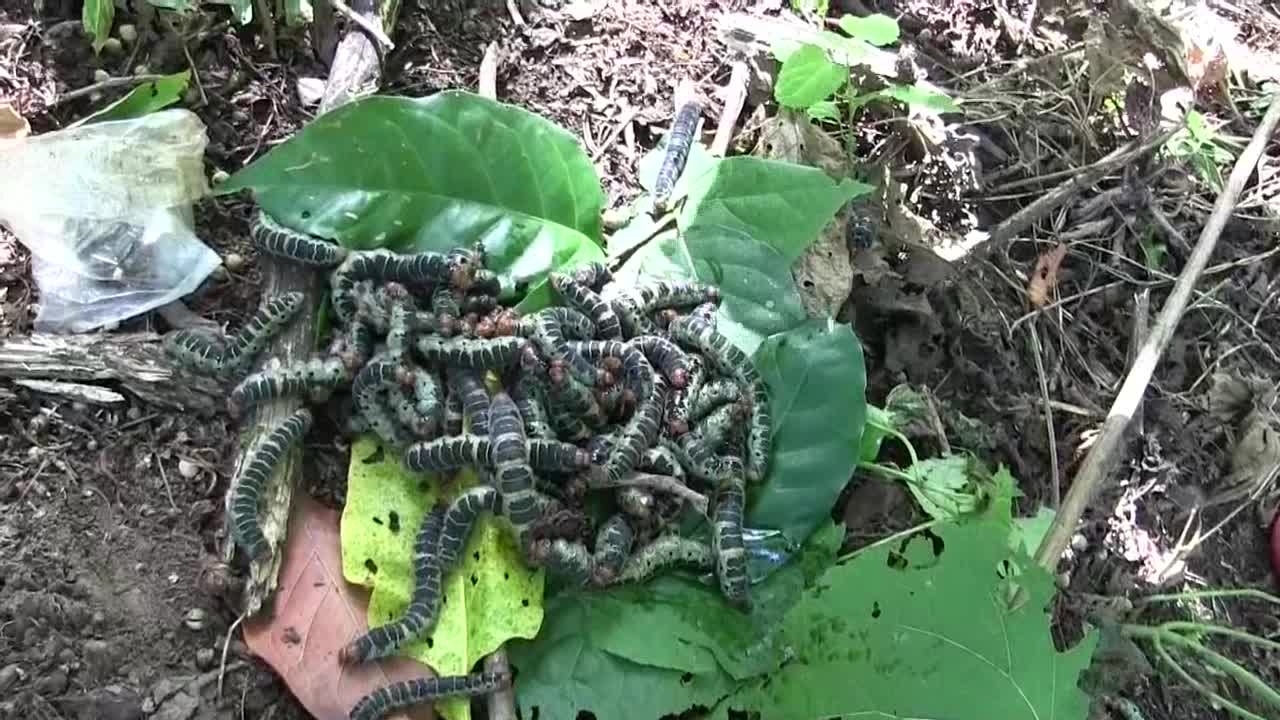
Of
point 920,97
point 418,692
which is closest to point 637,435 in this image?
point 418,692

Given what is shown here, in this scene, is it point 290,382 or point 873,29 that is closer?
point 290,382

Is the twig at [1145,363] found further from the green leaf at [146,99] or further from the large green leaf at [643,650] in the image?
the green leaf at [146,99]

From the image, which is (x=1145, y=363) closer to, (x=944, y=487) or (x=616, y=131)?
(x=944, y=487)

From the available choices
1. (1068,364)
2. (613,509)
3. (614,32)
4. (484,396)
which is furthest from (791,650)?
(614,32)

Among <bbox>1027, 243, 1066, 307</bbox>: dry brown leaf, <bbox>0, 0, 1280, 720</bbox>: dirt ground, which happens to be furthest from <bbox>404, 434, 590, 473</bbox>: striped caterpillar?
<bbox>1027, 243, 1066, 307</bbox>: dry brown leaf

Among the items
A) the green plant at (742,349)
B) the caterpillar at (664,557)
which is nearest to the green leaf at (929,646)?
the green plant at (742,349)

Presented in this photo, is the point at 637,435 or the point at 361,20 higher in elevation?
the point at 361,20

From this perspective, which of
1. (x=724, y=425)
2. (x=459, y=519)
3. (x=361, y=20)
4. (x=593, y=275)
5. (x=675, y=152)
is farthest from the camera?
(x=675, y=152)

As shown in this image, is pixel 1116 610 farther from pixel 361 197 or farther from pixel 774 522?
pixel 361 197
